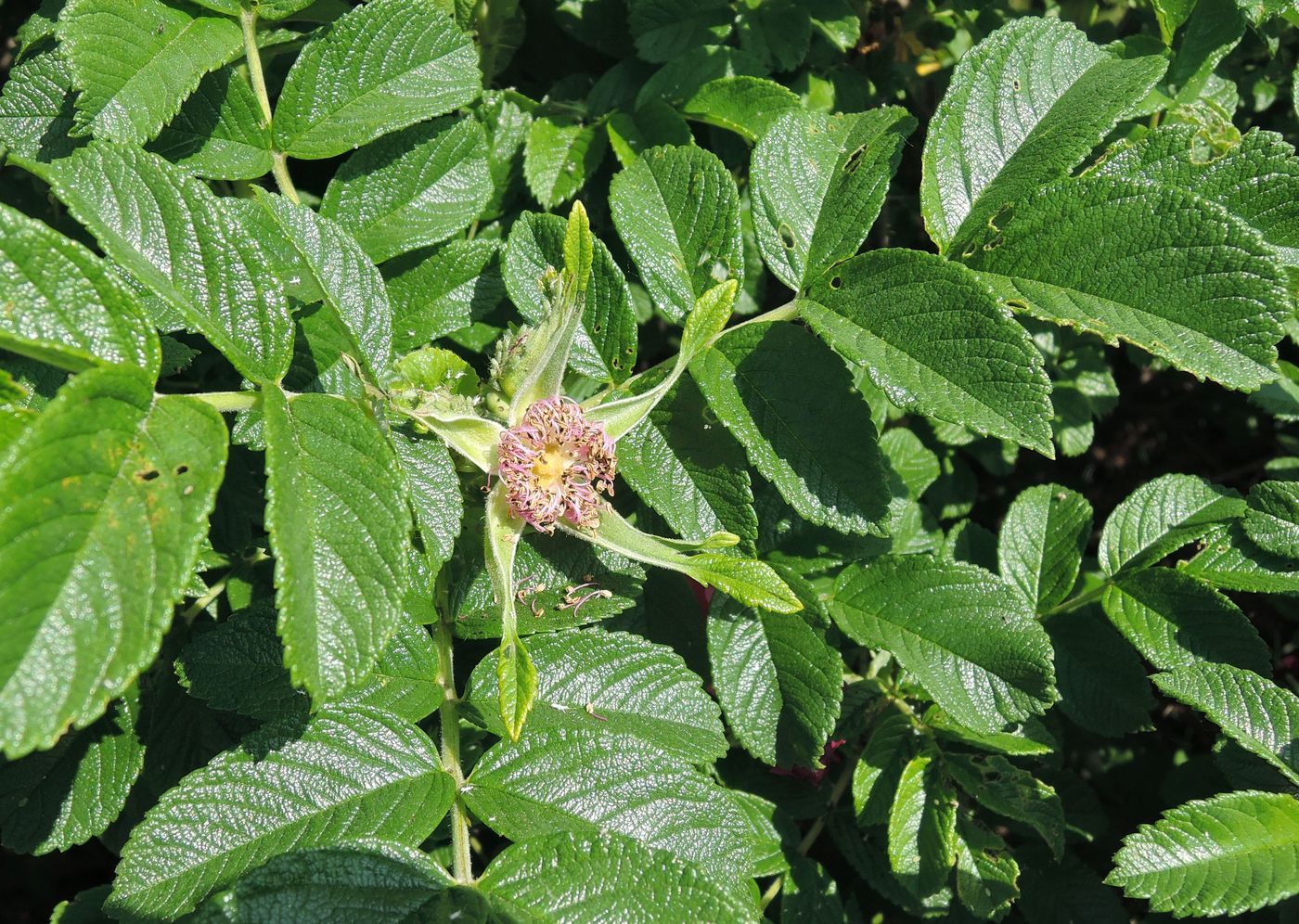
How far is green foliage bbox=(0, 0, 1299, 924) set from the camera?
4.48ft

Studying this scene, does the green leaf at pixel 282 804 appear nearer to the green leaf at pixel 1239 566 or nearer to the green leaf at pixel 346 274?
the green leaf at pixel 346 274

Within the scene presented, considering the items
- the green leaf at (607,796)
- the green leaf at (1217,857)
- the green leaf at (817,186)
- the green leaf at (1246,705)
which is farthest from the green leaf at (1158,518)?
the green leaf at (607,796)

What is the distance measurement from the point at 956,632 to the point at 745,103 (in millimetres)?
1241

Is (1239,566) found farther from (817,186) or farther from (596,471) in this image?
(596,471)

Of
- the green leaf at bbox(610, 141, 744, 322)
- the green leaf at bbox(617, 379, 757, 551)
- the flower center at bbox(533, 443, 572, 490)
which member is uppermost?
the green leaf at bbox(610, 141, 744, 322)

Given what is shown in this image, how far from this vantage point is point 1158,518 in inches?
93.4

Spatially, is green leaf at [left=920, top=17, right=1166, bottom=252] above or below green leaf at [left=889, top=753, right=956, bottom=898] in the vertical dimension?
Answer: above

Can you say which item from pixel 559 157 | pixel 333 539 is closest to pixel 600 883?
pixel 333 539

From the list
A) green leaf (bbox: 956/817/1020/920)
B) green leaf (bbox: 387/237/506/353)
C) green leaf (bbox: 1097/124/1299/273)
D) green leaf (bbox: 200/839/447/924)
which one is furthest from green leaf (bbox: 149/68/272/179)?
green leaf (bbox: 956/817/1020/920)

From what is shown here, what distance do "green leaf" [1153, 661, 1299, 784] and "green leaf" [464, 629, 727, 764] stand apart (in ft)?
2.81

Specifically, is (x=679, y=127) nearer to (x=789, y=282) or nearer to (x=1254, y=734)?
(x=789, y=282)

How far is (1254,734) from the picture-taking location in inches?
75.2

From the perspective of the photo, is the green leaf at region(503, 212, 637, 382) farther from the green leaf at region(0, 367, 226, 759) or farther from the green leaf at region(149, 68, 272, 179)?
the green leaf at region(0, 367, 226, 759)

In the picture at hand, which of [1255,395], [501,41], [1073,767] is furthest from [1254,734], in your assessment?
[501,41]
